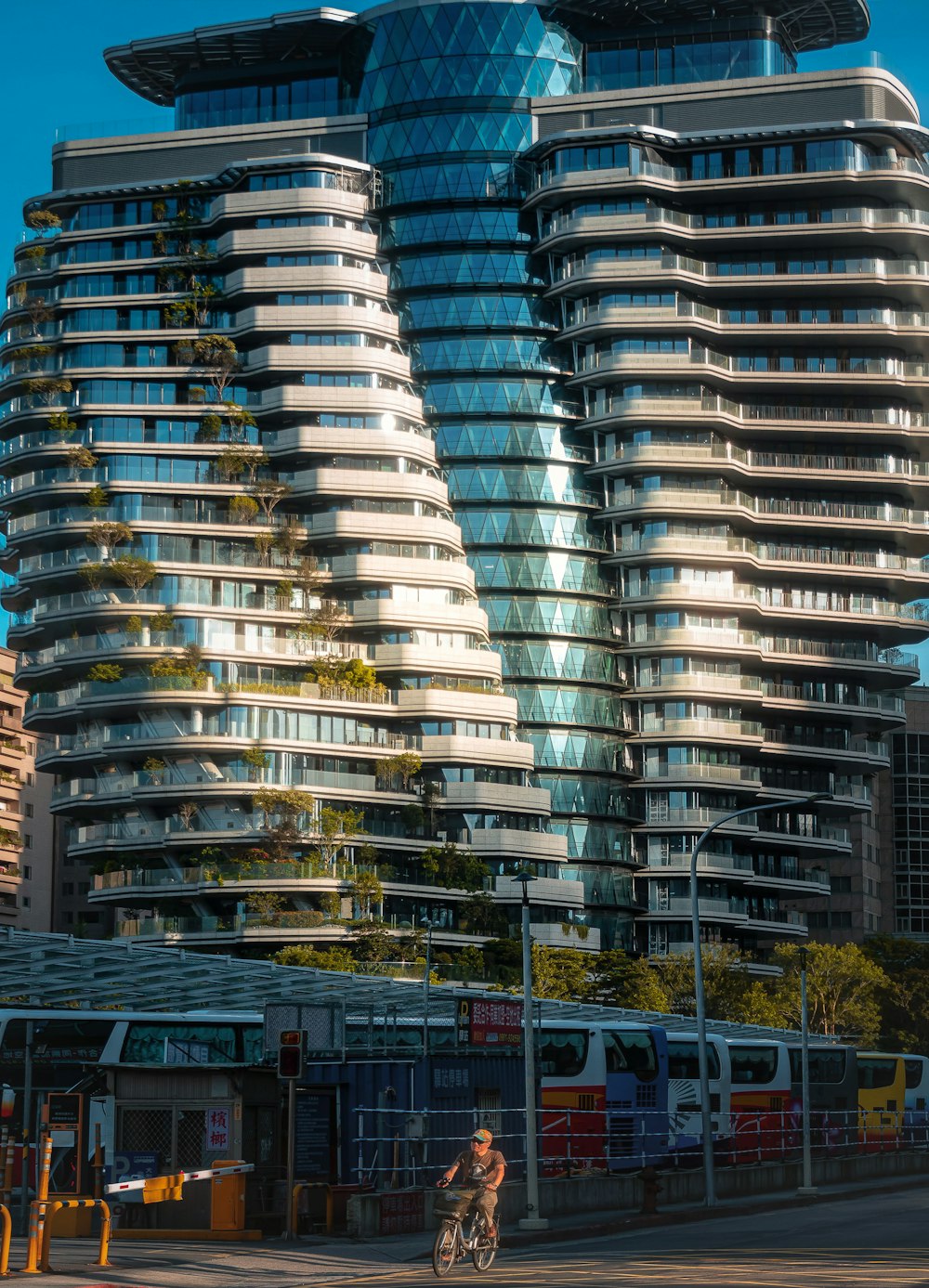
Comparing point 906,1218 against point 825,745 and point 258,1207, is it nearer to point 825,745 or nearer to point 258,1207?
point 258,1207

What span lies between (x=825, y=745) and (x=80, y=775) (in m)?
48.8

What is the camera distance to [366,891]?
118500mm

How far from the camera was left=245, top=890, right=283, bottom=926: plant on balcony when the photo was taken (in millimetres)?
116250

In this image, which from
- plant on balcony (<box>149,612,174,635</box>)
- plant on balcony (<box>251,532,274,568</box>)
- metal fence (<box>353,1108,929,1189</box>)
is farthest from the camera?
plant on balcony (<box>251,532,274,568</box>)

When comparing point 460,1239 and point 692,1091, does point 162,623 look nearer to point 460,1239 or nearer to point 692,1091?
point 692,1091

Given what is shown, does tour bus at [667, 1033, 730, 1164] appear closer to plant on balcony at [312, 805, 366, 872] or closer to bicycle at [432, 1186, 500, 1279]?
bicycle at [432, 1186, 500, 1279]

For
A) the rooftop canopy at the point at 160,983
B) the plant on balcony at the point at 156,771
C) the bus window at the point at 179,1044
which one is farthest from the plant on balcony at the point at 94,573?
the bus window at the point at 179,1044

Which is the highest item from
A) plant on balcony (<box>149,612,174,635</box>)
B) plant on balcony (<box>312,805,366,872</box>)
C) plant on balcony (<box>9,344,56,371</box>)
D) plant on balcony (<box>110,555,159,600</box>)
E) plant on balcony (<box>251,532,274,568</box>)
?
plant on balcony (<box>9,344,56,371</box>)

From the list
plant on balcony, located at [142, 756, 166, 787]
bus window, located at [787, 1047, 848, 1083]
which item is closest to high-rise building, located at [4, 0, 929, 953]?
plant on balcony, located at [142, 756, 166, 787]

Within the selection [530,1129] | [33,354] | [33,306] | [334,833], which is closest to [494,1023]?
[530,1129]

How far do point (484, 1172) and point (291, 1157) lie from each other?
14.3 feet

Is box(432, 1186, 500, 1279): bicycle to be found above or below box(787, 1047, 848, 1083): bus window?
below

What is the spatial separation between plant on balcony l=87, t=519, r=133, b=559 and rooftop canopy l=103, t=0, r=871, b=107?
40048mm

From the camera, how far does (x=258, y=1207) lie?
140 feet
